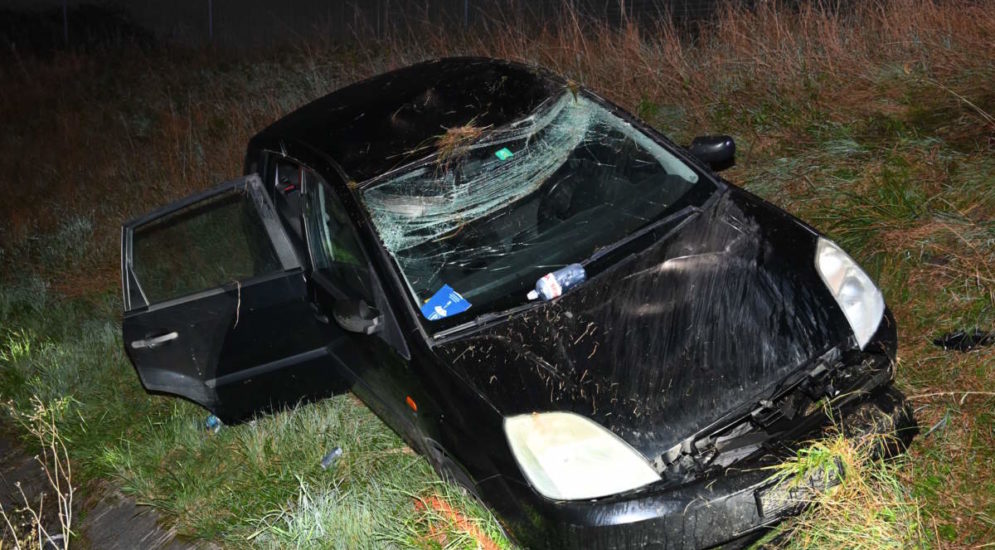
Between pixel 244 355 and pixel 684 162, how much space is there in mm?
2249

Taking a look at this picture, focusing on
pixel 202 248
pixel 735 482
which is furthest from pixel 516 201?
pixel 202 248

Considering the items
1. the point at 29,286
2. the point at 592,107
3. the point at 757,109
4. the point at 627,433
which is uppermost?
the point at 592,107

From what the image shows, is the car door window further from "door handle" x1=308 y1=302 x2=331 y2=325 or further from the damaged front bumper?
the damaged front bumper

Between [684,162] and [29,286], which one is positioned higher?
[684,162]

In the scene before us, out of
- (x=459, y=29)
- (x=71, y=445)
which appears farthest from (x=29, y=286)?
(x=459, y=29)

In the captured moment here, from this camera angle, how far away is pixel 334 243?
416cm

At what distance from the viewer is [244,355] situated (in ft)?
14.5

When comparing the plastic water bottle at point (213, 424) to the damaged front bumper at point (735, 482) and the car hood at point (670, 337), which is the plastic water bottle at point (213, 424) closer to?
the car hood at point (670, 337)

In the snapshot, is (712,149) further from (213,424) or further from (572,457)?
(213,424)

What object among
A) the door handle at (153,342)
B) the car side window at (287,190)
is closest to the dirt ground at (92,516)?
the door handle at (153,342)

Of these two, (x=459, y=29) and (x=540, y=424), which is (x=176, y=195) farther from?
(x=540, y=424)

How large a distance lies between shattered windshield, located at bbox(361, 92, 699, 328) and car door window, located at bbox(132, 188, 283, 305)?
896 mm

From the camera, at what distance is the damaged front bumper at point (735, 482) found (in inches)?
114

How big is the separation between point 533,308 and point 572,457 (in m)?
0.72
